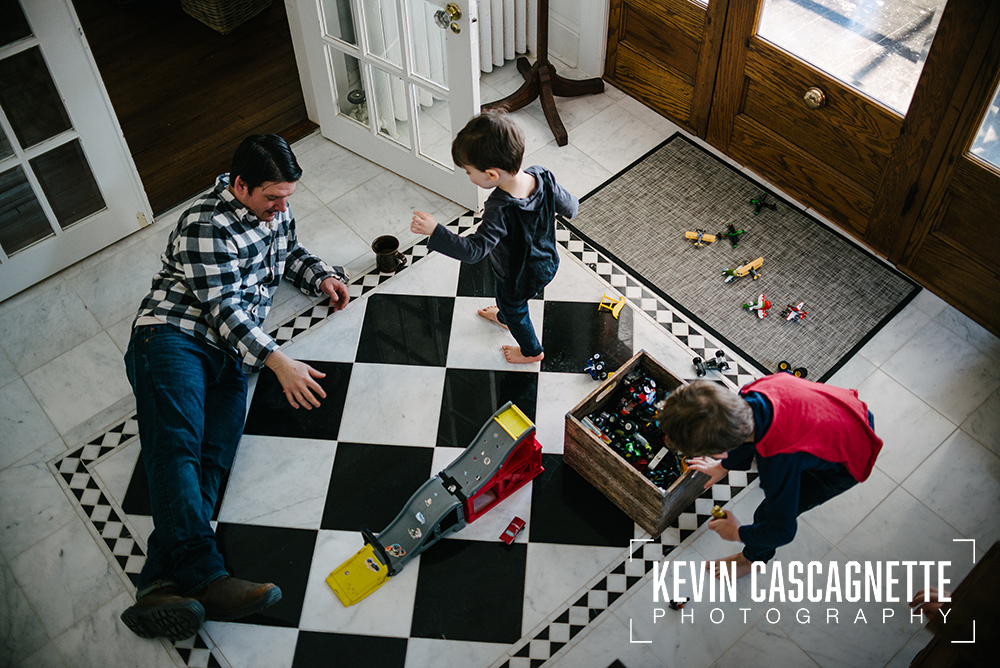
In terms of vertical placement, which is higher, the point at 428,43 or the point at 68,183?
the point at 428,43

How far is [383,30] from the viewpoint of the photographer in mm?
2902

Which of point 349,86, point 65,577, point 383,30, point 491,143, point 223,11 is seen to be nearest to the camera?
point 491,143

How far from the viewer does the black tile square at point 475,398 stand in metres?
2.57

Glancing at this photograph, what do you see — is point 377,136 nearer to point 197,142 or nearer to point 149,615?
point 197,142

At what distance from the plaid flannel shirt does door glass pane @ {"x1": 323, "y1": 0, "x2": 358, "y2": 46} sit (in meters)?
0.94

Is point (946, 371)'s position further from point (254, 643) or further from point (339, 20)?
point (339, 20)

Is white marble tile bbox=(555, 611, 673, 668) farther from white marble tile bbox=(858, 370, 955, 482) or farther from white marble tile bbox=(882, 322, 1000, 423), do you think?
white marble tile bbox=(882, 322, 1000, 423)

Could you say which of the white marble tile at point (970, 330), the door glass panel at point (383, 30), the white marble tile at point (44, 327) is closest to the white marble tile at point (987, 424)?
the white marble tile at point (970, 330)

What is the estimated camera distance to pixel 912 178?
108 inches

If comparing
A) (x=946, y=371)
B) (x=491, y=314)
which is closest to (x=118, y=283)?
(x=491, y=314)

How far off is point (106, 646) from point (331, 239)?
1621 mm

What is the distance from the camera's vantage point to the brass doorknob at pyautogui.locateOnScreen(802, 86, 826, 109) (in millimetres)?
2857

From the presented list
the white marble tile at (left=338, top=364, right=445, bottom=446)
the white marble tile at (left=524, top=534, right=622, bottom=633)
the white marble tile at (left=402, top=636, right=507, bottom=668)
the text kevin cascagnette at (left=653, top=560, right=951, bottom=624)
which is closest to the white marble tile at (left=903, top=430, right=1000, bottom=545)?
the text kevin cascagnette at (left=653, top=560, right=951, bottom=624)

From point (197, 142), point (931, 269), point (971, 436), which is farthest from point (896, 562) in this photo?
point (197, 142)
